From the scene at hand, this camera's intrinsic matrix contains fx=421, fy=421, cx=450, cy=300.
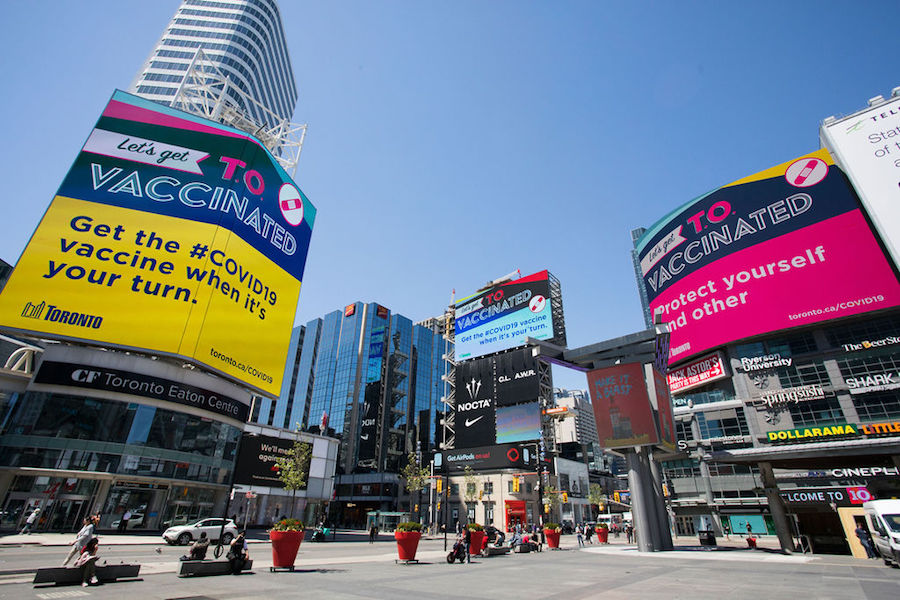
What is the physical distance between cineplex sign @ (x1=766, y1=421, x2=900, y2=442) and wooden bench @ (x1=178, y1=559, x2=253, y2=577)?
50.1 meters

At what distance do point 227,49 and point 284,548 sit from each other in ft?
379

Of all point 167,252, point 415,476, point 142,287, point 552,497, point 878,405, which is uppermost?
point 167,252

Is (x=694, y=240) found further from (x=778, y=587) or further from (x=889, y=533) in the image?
(x=778, y=587)

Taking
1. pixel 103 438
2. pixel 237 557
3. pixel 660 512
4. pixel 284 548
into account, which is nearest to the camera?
pixel 237 557

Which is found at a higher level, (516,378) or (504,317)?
(504,317)

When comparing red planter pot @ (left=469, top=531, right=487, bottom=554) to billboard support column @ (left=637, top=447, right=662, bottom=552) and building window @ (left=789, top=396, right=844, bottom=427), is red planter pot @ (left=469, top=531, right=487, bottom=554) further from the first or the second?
building window @ (left=789, top=396, right=844, bottom=427)

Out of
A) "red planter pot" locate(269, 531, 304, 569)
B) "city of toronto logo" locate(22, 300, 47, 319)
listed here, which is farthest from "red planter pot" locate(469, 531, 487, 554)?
"city of toronto logo" locate(22, 300, 47, 319)

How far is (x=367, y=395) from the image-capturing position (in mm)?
93750

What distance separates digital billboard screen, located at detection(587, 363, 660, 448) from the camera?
964 inches

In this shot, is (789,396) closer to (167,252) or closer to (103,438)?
(167,252)

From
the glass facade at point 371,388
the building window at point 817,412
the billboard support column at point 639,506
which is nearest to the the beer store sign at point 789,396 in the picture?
the building window at point 817,412

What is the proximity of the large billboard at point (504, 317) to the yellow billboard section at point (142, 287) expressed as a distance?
37938 mm

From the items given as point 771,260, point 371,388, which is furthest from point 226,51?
point 771,260

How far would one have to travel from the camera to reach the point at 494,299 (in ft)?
241
